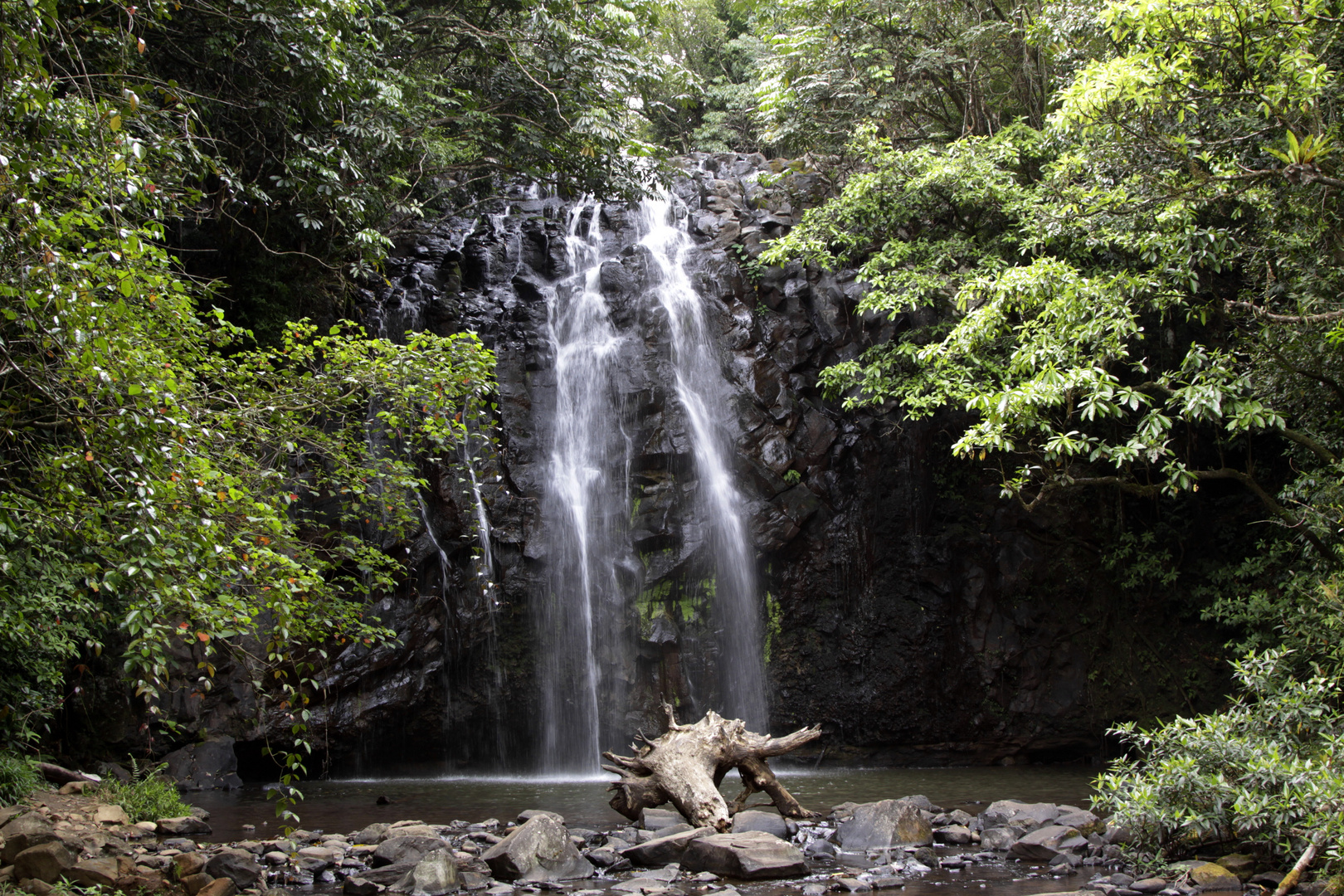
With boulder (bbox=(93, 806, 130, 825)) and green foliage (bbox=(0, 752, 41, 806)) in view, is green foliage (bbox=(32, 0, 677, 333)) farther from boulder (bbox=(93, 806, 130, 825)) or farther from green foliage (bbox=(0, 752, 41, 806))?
boulder (bbox=(93, 806, 130, 825))

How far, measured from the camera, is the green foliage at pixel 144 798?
8.12 m

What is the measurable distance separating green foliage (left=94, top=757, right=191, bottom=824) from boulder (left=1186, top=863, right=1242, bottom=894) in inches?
351

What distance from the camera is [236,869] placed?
6.15 metres

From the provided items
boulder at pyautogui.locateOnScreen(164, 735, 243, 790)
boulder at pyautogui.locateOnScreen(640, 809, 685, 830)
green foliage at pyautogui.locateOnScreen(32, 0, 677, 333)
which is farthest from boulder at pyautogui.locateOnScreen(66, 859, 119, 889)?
boulder at pyautogui.locateOnScreen(164, 735, 243, 790)

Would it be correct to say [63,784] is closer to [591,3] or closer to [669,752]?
[669,752]

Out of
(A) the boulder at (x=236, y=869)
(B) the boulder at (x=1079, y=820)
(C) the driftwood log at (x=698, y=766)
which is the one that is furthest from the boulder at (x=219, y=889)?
(B) the boulder at (x=1079, y=820)

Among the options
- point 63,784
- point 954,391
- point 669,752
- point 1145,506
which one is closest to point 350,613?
point 669,752

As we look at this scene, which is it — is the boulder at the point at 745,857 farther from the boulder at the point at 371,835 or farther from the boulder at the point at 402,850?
the boulder at the point at 371,835

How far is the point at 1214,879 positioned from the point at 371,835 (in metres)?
6.85

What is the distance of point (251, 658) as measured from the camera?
5164 millimetres

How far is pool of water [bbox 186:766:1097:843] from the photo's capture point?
9.23 meters

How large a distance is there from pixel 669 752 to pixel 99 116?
6502 millimetres

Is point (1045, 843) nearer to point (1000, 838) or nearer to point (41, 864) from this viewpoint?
point (1000, 838)

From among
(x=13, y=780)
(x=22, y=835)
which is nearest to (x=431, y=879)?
(x=22, y=835)
